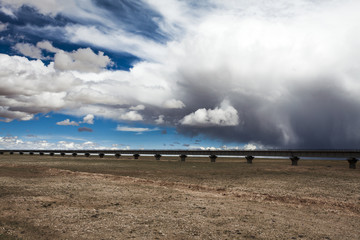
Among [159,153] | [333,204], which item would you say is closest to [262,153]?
[159,153]

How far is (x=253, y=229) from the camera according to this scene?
9.67 metres

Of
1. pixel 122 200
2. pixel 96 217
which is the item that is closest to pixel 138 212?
pixel 96 217

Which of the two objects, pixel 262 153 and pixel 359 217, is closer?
pixel 359 217

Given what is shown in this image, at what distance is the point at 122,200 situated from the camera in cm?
1442

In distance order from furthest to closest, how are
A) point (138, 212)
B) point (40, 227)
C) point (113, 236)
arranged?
point (138, 212) < point (40, 227) < point (113, 236)

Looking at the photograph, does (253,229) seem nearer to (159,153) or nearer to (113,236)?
(113,236)

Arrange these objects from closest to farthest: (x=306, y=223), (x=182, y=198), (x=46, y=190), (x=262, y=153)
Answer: (x=306, y=223) < (x=182, y=198) < (x=46, y=190) < (x=262, y=153)

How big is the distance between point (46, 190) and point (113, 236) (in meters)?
10.4

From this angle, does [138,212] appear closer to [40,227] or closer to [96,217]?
[96,217]

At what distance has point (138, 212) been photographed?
38.8ft

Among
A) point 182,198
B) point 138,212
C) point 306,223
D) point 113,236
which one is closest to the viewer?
point 113,236

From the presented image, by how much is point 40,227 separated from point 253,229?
772 centimetres

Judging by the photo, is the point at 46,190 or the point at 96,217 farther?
the point at 46,190

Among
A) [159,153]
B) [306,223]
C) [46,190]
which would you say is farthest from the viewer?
[159,153]
